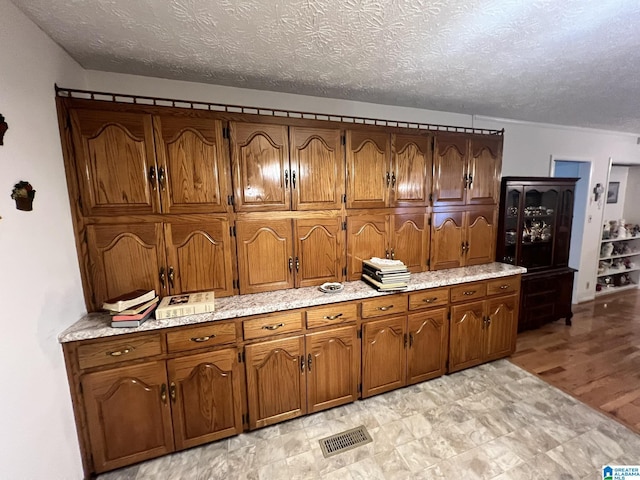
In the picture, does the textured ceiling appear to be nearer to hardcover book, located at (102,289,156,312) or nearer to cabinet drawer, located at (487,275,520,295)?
hardcover book, located at (102,289,156,312)

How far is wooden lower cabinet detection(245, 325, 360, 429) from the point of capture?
5.98 ft

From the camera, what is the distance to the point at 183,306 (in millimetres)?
1623

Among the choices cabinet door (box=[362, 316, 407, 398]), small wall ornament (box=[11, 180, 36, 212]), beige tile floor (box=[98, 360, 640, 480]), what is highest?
small wall ornament (box=[11, 180, 36, 212])

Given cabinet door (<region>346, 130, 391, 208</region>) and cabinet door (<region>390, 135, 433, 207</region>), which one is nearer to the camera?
cabinet door (<region>346, 130, 391, 208</region>)

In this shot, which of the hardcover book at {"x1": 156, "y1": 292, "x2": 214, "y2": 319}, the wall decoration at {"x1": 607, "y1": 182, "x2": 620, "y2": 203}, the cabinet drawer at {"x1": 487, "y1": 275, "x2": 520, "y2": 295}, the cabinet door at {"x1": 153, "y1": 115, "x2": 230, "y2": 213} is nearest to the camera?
the hardcover book at {"x1": 156, "y1": 292, "x2": 214, "y2": 319}

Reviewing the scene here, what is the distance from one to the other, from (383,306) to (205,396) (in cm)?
137

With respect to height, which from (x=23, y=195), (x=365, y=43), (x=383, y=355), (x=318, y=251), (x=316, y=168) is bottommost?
(x=383, y=355)

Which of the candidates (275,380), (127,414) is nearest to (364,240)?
(275,380)

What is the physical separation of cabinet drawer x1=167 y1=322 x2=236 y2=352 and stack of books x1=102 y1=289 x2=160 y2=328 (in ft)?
0.60

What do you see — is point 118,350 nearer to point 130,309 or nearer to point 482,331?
point 130,309

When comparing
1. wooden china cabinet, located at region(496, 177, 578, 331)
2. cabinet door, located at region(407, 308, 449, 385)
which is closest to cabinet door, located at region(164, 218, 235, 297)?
cabinet door, located at region(407, 308, 449, 385)

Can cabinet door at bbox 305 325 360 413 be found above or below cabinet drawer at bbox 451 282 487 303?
below

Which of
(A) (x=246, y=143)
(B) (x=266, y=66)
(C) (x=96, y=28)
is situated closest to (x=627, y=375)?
(A) (x=246, y=143)

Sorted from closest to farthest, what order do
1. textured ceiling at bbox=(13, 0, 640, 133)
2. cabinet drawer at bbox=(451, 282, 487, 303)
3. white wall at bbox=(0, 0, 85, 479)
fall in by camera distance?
1. white wall at bbox=(0, 0, 85, 479)
2. textured ceiling at bbox=(13, 0, 640, 133)
3. cabinet drawer at bbox=(451, 282, 487, 303)
